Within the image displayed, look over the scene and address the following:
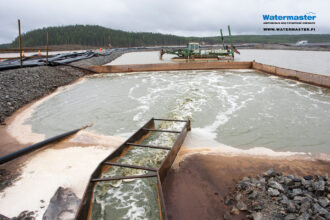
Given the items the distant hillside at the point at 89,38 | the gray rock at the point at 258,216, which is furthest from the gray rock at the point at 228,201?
the distant hillside at the point at 89,38

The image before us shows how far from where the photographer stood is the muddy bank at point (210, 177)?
362 cm

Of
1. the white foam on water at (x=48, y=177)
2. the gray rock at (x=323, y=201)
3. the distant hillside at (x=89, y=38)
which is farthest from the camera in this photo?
the distant hillside at (x=89, y=38)

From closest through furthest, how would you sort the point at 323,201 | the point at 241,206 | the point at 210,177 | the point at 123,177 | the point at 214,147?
the point at 323,201, the point at 241,206, the point at 123,177, the point at 210,177, the point at 214,147

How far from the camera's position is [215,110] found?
9.16 m

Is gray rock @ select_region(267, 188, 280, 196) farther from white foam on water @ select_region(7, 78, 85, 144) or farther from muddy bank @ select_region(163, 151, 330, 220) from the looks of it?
white foam on water @ select_region(7, 78, 85, 144)

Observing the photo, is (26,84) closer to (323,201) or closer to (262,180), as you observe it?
(262,180)

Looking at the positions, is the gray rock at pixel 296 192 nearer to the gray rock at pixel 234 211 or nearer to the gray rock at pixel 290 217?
the gray rock at pixel 290 217

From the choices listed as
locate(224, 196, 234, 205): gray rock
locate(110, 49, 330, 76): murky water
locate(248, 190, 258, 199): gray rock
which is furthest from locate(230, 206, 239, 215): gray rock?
locate(110, 49, 330, 76): murky water

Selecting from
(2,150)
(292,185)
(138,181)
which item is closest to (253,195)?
(292,185)

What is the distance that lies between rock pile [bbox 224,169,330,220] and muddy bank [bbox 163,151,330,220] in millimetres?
223

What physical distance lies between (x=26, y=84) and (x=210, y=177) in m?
11.8

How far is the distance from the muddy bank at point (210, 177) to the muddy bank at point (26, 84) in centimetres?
728

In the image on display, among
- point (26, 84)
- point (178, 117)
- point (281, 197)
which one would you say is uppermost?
point (26, 84)

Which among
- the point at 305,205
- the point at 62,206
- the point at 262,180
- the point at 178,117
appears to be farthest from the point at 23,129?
the point at 305,205
